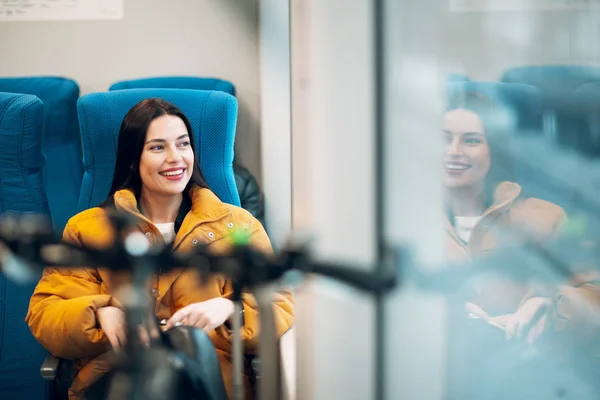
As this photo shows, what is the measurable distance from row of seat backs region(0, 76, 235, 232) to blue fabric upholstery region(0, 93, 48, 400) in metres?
0.64

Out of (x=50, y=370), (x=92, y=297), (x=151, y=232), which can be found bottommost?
(x=50, y=370)

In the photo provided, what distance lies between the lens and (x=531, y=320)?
0.33m

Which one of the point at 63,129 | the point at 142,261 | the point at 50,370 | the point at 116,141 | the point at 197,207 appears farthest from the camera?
the point at 63,129

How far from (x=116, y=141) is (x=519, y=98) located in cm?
118

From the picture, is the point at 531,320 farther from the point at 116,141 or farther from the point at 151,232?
the point at 116,141

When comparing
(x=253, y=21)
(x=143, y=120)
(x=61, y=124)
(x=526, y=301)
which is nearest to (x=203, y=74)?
(x=253, y=21)

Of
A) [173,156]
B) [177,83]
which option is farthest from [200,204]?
[177,83]

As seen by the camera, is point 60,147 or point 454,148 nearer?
point 454,148

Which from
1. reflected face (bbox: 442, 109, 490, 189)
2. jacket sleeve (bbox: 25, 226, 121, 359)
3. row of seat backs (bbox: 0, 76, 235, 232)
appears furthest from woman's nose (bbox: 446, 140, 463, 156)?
row of seat backs (bbox: 0, 76, 235, 232)

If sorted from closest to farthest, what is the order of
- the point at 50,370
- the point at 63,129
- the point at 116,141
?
the point at 50,370, the point at 116,141, the point at 63,129

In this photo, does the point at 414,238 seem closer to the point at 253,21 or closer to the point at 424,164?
the point at 424,164

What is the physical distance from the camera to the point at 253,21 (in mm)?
2258

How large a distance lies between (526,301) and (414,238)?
0.24ft

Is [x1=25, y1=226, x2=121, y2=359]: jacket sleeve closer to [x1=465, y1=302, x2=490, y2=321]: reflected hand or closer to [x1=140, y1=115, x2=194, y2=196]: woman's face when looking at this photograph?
[x1=140, y1=115, x2=194, y2=196]: woman's face
